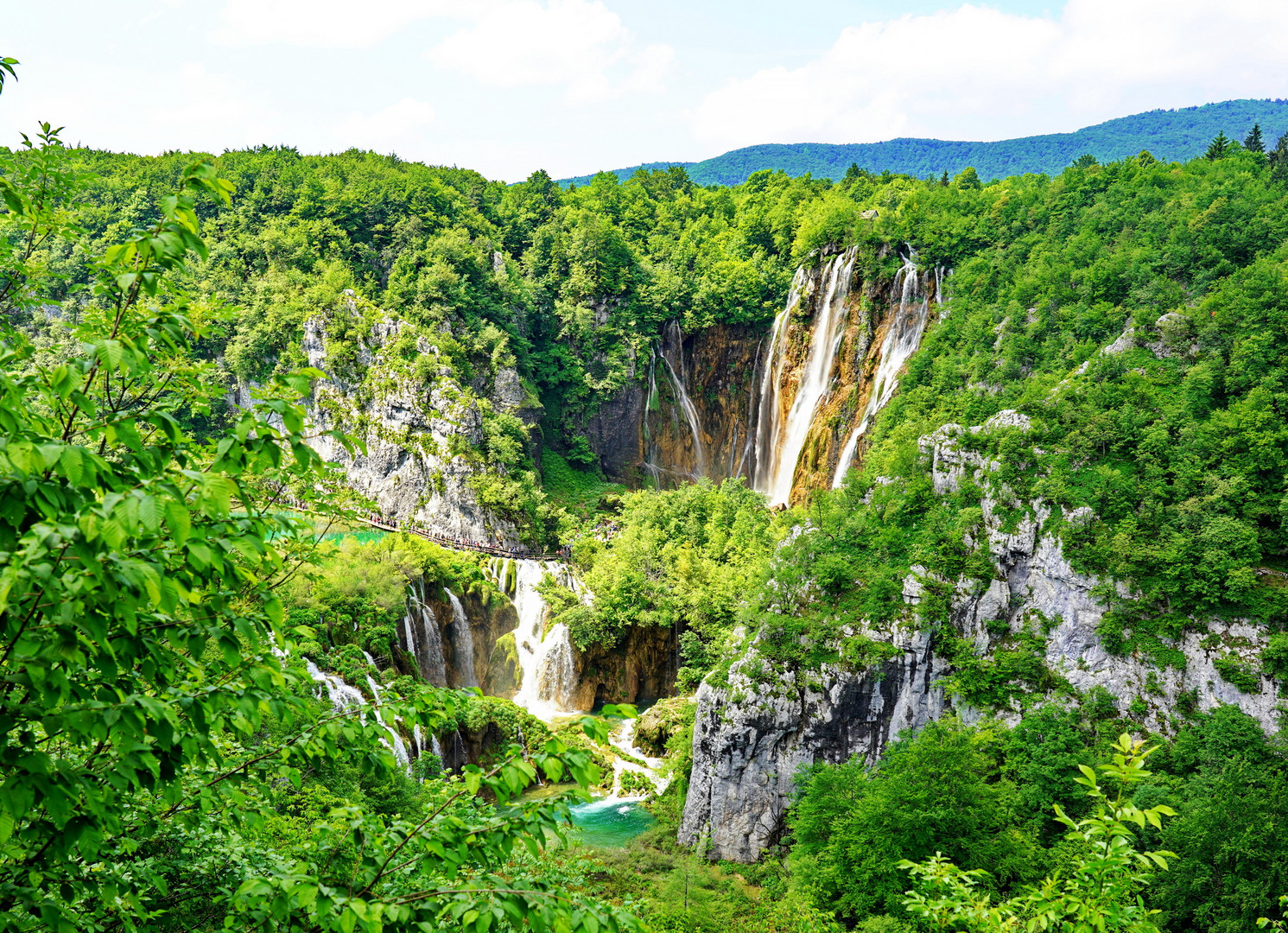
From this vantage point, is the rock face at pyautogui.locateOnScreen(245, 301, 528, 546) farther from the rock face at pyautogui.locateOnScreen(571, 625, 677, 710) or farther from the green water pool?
the green water pool

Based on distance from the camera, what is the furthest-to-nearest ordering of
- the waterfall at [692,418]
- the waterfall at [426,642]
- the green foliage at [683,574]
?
the waterfall at [692,418], the green foliage at [683,574], the waterfall at [426,642]

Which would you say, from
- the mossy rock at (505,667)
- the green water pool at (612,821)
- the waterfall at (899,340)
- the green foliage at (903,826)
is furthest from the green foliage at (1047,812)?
the waterfall at (899,340)

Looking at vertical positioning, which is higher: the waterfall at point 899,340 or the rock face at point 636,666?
the waterfall at point 899,340

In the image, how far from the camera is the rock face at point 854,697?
19453mm

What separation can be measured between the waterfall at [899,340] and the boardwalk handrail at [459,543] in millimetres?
13256

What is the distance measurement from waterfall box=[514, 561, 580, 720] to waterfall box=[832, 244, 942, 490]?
1363cm

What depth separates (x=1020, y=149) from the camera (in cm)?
16538

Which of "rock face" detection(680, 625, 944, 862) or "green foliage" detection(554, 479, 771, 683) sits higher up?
"green foliage" detection(554, 479, 771, 683)

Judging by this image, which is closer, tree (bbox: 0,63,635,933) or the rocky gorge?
tree (bbox: 0,63,635,933)

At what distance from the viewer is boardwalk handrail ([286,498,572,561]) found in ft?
112

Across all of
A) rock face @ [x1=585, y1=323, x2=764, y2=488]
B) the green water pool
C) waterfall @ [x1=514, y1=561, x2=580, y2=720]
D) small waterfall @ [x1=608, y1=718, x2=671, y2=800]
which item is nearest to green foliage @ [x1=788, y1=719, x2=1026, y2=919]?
the green water pool

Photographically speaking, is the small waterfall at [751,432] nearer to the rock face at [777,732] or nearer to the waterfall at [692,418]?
the waterfall at [692,418]

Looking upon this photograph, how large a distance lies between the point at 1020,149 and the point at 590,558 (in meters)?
170

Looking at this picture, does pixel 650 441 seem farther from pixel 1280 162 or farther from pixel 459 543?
pixel 1280 162
